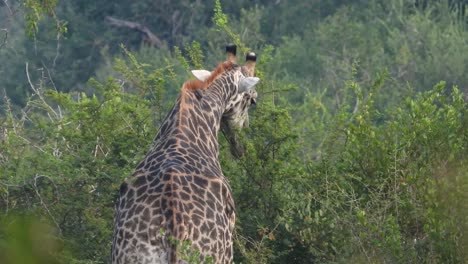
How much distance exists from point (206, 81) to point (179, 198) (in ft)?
5.73

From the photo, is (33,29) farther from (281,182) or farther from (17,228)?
(17,228)

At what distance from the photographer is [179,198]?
4.07 metres

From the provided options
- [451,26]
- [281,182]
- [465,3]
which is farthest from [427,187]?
[465,3]

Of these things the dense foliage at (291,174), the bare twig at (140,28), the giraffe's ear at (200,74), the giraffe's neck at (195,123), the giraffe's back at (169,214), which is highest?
the giraffe's back at (169,214)

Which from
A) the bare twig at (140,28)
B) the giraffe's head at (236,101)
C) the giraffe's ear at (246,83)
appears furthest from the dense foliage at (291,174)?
the bare twig at (140,28)

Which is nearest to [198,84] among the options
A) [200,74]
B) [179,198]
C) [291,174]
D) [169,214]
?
[200,74]

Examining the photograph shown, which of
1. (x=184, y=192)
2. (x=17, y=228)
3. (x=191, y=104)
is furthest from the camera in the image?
(x=191, y=104)

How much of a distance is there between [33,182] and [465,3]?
826 inches

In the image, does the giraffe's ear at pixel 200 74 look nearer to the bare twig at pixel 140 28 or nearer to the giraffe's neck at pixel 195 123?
the giraffe's neck at pixel 195 123

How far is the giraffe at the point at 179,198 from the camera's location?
3939 millimetres

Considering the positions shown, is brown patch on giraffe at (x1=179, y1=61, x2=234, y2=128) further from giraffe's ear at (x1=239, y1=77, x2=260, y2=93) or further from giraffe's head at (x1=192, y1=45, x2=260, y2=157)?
giraffe's ear at (x1=239, y1=77, x2=260, y2=93)

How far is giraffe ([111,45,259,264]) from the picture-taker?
394cm

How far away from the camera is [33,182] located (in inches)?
246

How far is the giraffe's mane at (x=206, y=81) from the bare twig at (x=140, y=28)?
66.9ft
